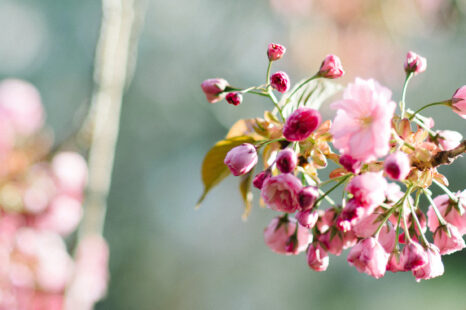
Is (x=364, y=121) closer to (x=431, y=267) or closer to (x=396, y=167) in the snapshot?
(x=396, y=167)

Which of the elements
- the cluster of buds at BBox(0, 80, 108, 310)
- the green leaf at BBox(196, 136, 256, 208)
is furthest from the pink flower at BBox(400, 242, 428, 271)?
the cluster of buds at BBox(0, 80, 108, 310)

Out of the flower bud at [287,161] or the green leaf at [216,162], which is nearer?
the flower bud at [287,161]

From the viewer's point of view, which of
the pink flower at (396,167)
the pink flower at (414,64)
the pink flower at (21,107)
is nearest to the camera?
the pink flower at (396,167)

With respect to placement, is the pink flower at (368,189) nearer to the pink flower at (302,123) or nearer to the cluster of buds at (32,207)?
the pink flower at (302,123)

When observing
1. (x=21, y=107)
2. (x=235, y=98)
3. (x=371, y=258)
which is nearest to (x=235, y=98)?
(x=235, y=98)

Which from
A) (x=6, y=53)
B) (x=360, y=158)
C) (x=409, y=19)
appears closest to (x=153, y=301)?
(x=6, y=53)


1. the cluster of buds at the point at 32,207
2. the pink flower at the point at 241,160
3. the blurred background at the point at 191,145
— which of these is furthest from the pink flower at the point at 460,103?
the blurred background at the point at 191,145

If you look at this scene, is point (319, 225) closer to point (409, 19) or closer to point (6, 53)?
point (409, 19)
